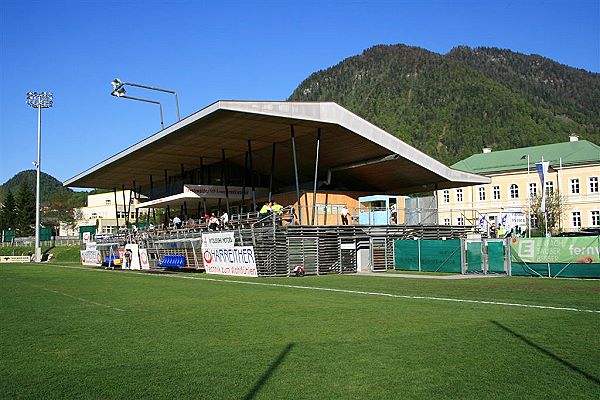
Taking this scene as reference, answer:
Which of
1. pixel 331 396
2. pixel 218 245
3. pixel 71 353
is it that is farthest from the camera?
pixel 218 245

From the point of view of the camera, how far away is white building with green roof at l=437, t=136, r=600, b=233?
71.9 metres

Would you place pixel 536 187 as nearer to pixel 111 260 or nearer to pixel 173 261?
pixel 173 261

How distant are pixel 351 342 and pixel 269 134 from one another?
27.6 metres

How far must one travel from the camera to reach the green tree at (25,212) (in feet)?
391

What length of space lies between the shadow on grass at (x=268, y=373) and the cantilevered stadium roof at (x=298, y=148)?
2181cm

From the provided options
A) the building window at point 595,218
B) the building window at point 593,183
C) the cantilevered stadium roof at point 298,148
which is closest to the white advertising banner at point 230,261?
the cantilevered stadium roof at point 298,148

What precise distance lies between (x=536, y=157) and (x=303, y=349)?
77078mm

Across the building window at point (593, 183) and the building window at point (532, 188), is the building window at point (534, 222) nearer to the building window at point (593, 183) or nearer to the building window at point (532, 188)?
the building window at point (532, 188)

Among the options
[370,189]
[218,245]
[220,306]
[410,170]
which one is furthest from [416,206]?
[220,306]

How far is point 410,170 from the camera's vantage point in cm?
4125

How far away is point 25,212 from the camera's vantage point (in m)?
120

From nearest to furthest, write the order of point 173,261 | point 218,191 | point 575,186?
point 173,261 < point 218,191 < point 575,186

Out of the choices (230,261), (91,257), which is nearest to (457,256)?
(230,261)

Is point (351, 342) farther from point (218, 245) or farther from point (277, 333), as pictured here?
point (218, 245)
